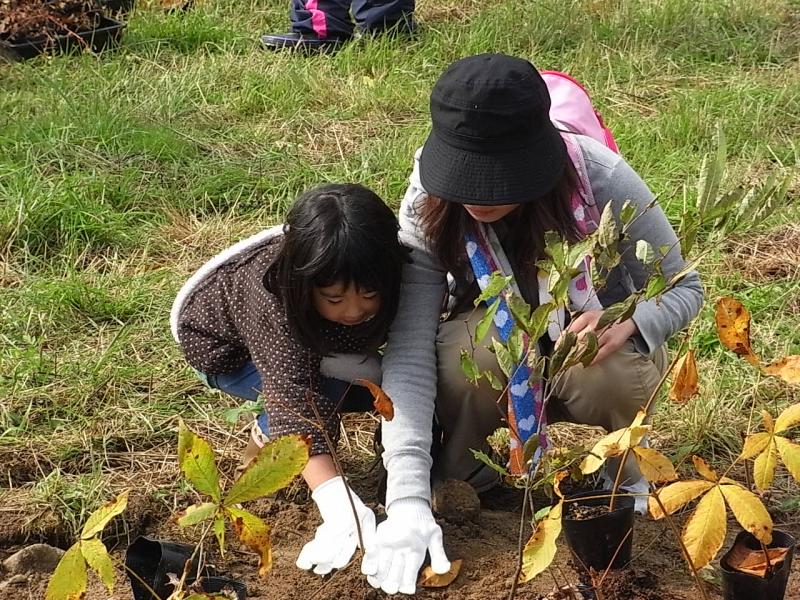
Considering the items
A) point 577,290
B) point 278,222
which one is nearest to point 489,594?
point 577,290

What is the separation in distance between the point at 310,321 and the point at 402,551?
1.47 feet

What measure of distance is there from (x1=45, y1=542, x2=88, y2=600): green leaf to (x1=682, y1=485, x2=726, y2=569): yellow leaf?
727 mm

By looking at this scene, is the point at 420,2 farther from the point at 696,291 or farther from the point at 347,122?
the point at 696,291

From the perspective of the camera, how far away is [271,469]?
1.18 m

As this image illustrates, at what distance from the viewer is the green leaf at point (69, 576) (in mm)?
1258

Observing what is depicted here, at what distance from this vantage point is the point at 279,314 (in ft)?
6.66

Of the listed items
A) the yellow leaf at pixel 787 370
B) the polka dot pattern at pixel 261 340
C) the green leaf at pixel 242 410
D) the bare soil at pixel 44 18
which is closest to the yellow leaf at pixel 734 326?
the yellow leaf at pixel 787 370

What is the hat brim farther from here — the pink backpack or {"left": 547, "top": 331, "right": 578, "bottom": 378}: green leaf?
{"left": 547, "top": 331, "right": 578, "bottom": 378}: green leaf

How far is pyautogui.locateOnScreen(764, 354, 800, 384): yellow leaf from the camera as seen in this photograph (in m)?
1.50

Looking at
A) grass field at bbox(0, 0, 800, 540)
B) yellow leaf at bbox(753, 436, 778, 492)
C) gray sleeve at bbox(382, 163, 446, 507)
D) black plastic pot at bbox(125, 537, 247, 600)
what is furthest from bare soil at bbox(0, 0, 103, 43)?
yellow leaf at bbox(753, 436, 778, 492)

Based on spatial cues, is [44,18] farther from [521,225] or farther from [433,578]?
[433,578]

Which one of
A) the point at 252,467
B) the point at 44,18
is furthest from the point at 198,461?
the point at 44,18

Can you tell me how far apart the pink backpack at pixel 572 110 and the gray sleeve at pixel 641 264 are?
0.13 meters

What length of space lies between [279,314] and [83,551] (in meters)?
0.84
